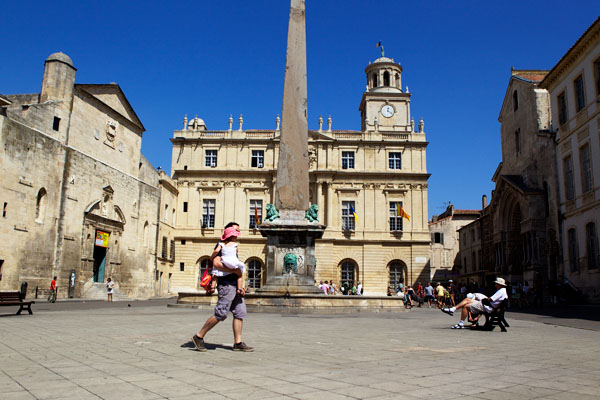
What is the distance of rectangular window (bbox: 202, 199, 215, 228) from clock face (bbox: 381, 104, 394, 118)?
17895 millimetres

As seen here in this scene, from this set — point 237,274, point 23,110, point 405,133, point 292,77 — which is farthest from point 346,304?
point 405,133

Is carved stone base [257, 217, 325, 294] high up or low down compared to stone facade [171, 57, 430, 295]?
down

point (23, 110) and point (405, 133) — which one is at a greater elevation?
point (405, 133)

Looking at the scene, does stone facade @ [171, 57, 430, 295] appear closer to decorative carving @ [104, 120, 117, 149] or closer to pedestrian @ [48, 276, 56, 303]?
decorative carving @ [104, 120, 117, 149]

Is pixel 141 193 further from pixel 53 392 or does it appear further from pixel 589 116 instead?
pixel 53 392

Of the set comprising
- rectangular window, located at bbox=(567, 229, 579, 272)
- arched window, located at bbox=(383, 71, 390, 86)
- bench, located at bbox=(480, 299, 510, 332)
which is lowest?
bench, located at bbox=(480, 299, 510, 332)

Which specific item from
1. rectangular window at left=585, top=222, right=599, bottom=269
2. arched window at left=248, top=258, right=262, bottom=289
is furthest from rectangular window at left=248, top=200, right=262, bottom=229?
rectangular window at left=585, top=222, right=599, bottom=269

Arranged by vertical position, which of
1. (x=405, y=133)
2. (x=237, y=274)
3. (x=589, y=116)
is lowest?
(x=237, y=274)

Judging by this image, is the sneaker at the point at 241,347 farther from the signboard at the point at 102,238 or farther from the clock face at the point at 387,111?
the clock face at the point at 387,111

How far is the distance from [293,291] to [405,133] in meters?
30.6

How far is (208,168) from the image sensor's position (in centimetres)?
4175

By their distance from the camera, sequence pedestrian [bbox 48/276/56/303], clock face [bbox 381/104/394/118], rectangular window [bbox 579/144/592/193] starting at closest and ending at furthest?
rectangular window [bbox 579/144/592/193], pedestrian [bbox 48/276/56/303], clock face [bbox 381/104/394/118]

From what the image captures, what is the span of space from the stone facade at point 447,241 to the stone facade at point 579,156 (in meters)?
30.0

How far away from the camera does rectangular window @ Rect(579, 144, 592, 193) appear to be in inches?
840
